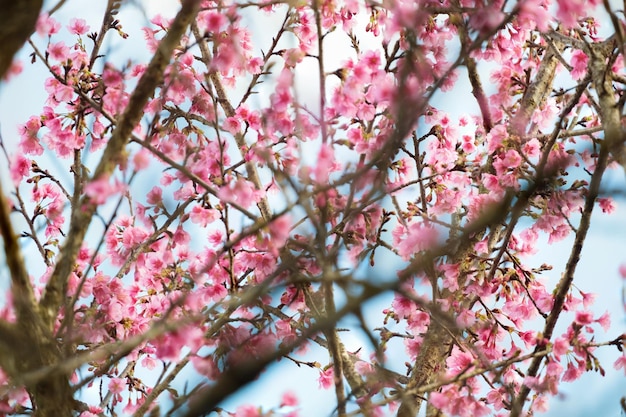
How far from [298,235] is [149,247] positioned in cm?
104

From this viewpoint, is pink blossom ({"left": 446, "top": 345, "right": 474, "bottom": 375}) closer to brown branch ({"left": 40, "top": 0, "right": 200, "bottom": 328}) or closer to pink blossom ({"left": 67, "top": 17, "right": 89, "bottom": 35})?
brown branch ({"left": 40, "top": 0, "right": 200, "bottom": 328})

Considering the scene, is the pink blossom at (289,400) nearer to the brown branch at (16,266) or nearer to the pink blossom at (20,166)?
the brown branch at (16,266)

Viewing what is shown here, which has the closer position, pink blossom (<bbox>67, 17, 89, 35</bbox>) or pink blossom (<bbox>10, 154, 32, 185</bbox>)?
pink blossom (<bbox>10, 154, 32, 185</bbox>)

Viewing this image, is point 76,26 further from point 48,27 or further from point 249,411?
point 249,411

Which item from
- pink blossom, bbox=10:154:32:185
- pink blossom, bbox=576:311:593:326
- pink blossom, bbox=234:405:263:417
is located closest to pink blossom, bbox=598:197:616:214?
pink blossom, bbox=576:311:593:326

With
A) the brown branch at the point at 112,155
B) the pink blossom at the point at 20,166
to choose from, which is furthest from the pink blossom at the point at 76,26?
the brown branch at the point at 112,155

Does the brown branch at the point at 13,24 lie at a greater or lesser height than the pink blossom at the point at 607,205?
lesser

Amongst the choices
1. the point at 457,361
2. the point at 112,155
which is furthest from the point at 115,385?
the point at 457,361

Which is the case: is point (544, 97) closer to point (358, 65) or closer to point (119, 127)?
point (358, 65)

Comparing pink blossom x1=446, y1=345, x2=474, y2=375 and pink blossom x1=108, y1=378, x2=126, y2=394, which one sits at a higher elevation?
pink blossom x1=108, y1=378, x2=126, y2=394

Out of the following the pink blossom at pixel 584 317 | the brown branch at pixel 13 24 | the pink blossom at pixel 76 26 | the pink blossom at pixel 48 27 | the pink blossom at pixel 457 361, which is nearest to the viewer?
the brown branch at pixel 13 24

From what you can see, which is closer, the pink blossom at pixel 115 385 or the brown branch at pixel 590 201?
the brown branch at pixel 590 201

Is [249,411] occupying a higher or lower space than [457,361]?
lower

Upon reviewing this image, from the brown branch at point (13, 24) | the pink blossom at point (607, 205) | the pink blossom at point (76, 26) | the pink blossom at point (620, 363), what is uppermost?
the pink blossom at point (76, 26)
